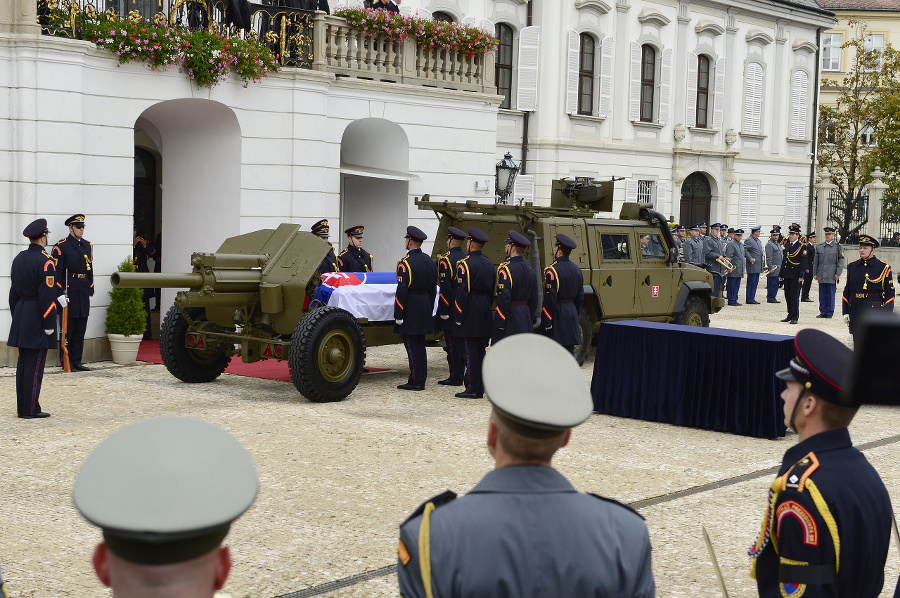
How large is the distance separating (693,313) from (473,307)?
16.2ft

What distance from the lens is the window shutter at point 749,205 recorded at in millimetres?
32781

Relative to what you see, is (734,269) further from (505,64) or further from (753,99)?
(753,99)

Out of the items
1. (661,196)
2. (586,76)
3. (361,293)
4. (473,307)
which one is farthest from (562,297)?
(661,196)

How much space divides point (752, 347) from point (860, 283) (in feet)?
22.1

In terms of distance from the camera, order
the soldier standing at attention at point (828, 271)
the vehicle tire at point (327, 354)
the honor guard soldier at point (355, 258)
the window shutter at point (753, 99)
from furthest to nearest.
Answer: the window shutter at point (753, 99) < the soldier standing at attention at point (828, 271) < the honor guard soldier at point (355, 258) < the vehicle tire at point (327, 354)

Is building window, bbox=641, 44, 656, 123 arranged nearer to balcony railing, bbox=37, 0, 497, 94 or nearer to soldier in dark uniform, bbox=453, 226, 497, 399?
balcony railing, bbox=37, 0, 497, 94

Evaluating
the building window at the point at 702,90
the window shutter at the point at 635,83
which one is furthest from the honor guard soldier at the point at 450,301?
the building window at the point at 702,90

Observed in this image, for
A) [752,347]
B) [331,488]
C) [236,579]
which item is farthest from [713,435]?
[236,579]

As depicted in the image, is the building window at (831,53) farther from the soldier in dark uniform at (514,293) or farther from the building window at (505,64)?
the soldier in dark uniform at (514,293)

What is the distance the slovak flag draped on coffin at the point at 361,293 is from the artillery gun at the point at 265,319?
0.12 meters

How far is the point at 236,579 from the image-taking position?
19.0ft

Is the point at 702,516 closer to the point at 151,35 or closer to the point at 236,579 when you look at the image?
the point at 236,579

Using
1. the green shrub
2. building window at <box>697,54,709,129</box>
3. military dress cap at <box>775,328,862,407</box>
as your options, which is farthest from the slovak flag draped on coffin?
building window at <box>697,54,709,129</box>

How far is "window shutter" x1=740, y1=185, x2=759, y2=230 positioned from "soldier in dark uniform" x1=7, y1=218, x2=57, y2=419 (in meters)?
25.5
